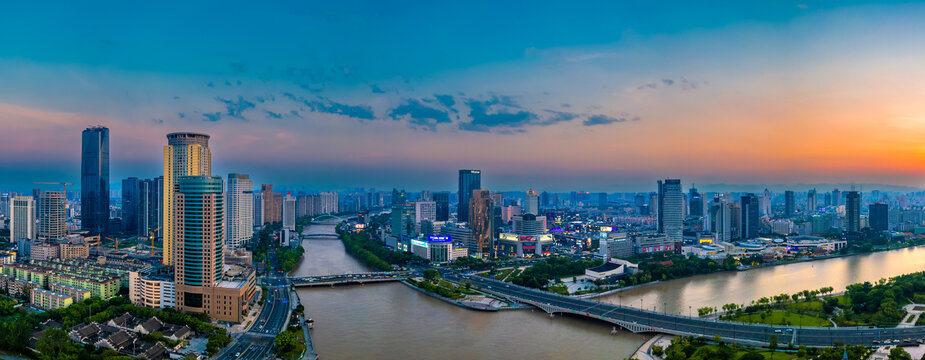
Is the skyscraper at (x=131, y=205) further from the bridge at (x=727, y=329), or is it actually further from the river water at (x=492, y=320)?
the bridge at (x=727, y=329)

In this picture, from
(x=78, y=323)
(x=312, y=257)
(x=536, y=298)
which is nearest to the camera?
(x=78, y=323)

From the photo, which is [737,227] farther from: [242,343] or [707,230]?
[242,343]

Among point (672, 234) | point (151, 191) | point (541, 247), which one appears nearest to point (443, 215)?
point (541, 247)

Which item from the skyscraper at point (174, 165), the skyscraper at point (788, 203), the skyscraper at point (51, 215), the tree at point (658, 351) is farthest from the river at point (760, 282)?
the skyscraper at point (51, 215)

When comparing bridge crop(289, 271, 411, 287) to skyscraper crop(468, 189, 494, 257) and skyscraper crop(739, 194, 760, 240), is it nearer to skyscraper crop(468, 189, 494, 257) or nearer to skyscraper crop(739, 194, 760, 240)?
skyscraper crop(468, 189, 494, 257)

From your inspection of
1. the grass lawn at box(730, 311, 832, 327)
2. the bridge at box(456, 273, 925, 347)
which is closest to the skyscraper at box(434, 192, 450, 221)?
the bridge at box(456, 273, 925, 347)
